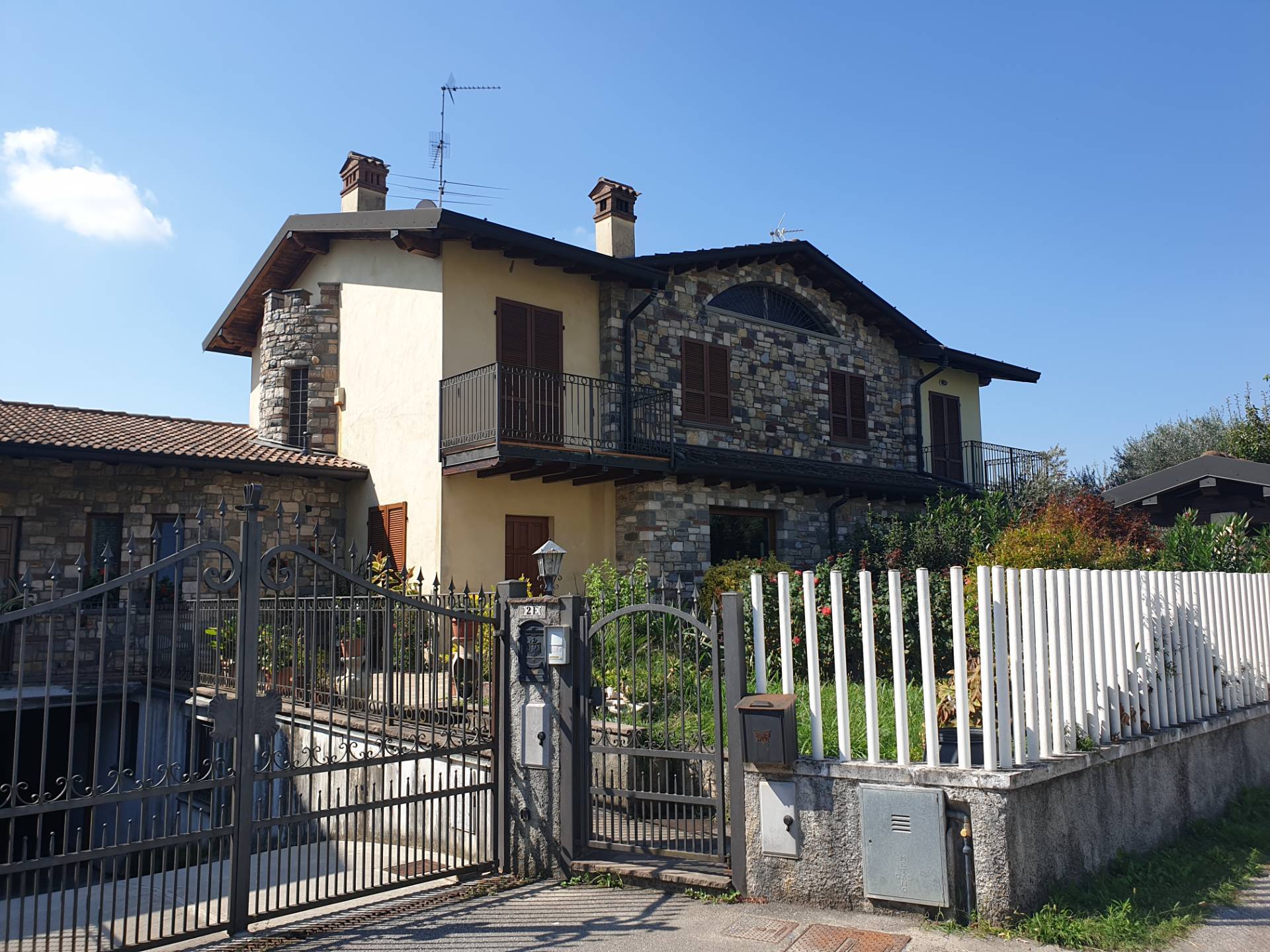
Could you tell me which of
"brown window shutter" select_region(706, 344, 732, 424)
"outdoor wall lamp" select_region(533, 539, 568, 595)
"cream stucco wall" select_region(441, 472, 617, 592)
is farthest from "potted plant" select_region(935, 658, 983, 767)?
"brown window shutter" select_region(706, 344, 732, 424)

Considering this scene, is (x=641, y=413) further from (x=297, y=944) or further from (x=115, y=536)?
(x=297, y=944)

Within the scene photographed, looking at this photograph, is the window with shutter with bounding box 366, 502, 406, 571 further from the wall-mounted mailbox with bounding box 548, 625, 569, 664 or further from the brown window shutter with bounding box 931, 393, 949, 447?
the brown window shutter with bounding box 931, 393, 949, 447

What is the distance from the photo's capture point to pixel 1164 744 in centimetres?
665

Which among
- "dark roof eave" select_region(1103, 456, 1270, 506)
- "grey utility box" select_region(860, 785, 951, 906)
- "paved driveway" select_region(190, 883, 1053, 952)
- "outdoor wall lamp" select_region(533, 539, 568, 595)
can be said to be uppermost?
"dark roof eave" select_region(1103, 456, 1270, 506)

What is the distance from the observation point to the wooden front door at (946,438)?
21094 millimetres

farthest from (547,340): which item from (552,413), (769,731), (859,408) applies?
(769,731)

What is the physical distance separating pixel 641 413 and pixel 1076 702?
34.1 ft

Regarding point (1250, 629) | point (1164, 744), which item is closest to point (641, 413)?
point (1250, 629)

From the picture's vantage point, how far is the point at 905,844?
207 inches

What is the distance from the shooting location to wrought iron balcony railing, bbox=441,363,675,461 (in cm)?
1329

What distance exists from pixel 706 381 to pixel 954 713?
10.1 metres

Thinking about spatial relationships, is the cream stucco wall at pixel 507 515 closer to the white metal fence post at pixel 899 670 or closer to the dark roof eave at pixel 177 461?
the dark roof eave at pixel 177 461

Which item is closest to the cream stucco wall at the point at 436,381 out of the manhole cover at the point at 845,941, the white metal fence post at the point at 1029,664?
the manhole cover at the point at 845,941

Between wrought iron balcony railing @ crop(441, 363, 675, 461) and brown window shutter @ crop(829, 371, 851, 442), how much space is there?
467 cm
